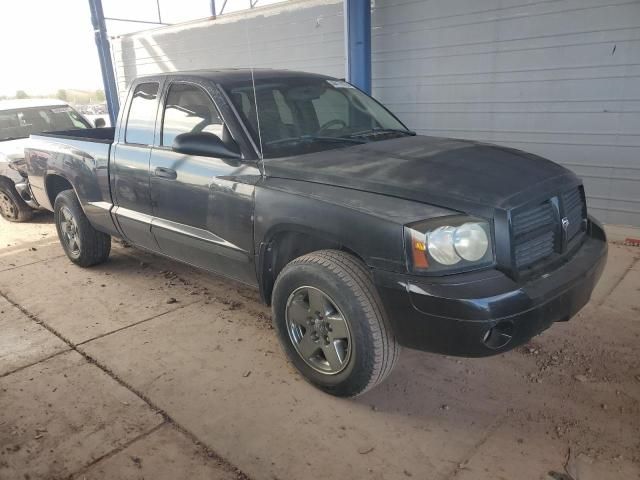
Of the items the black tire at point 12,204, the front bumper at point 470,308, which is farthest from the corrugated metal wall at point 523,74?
the black tire at point 12,204

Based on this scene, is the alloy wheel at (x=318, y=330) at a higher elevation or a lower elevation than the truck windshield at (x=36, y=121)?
lower

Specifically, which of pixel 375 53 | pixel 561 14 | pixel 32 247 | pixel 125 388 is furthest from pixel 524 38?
pixel 32 247

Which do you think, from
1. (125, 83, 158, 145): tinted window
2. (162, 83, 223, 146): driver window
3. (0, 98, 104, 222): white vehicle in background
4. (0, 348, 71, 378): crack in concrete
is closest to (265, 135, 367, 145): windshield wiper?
(162, 83, 223, 146): driver window

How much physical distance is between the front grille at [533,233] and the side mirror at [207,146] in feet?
5.45

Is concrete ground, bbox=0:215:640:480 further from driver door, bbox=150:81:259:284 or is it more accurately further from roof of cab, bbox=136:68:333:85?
roof of cab, bbox=136:68:333:85

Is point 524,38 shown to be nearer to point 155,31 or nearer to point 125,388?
point 125,388

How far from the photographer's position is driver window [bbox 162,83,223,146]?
3.40 meters

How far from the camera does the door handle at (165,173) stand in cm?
354

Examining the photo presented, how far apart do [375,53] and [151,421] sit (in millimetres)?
5936

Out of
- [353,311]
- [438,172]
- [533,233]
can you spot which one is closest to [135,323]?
[353,311]

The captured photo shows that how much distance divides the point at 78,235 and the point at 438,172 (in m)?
3.72

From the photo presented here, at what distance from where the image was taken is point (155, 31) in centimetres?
1090

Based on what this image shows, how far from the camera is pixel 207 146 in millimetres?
3102

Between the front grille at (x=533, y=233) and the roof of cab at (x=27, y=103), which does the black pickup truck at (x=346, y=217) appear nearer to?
the front grille at (x=533, y=233)
